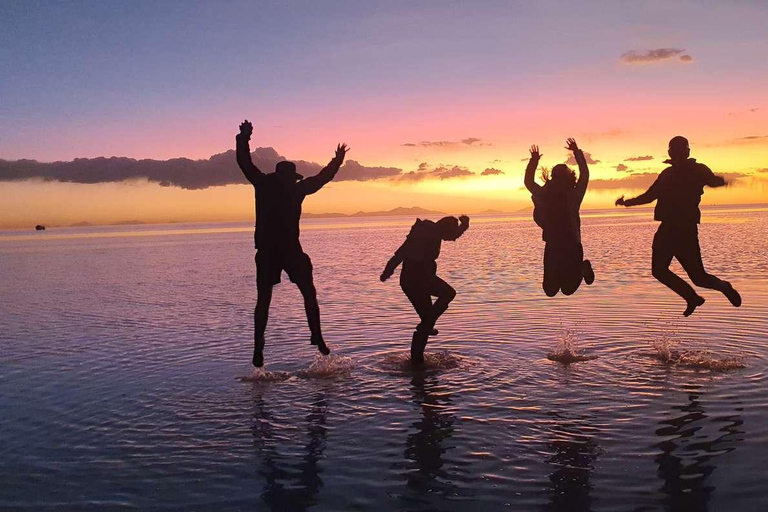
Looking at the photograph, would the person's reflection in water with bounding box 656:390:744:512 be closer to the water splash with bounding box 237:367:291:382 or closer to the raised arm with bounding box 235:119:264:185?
the water splash with bounding box 237:367:291:382

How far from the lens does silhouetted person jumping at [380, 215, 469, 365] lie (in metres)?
11.3

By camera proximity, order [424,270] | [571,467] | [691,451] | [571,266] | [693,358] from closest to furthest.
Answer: [571,467] < [691,451] < [571,266] < [693,358] < [424,270]

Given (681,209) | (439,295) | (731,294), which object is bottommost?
(439,295)

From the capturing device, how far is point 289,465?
699 centimetres

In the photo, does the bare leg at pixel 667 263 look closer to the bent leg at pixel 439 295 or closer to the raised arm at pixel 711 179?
the raised arm at pixel 711 179

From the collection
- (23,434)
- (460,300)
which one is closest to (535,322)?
(460,300)

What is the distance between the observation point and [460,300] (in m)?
20.1

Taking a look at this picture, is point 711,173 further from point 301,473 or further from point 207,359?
point 207,359

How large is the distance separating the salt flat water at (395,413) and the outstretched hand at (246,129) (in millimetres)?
3901

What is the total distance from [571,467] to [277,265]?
572cm

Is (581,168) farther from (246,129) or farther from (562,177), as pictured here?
(246,129)

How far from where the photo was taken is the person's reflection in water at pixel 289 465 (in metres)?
6.12

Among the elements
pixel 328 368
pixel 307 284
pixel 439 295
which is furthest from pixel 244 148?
pixel 439 295

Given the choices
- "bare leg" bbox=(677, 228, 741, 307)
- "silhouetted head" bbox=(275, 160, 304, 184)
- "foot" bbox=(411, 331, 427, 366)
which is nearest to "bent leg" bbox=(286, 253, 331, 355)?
"silhouetted head" bbox=(275, 160, 304, 184)
